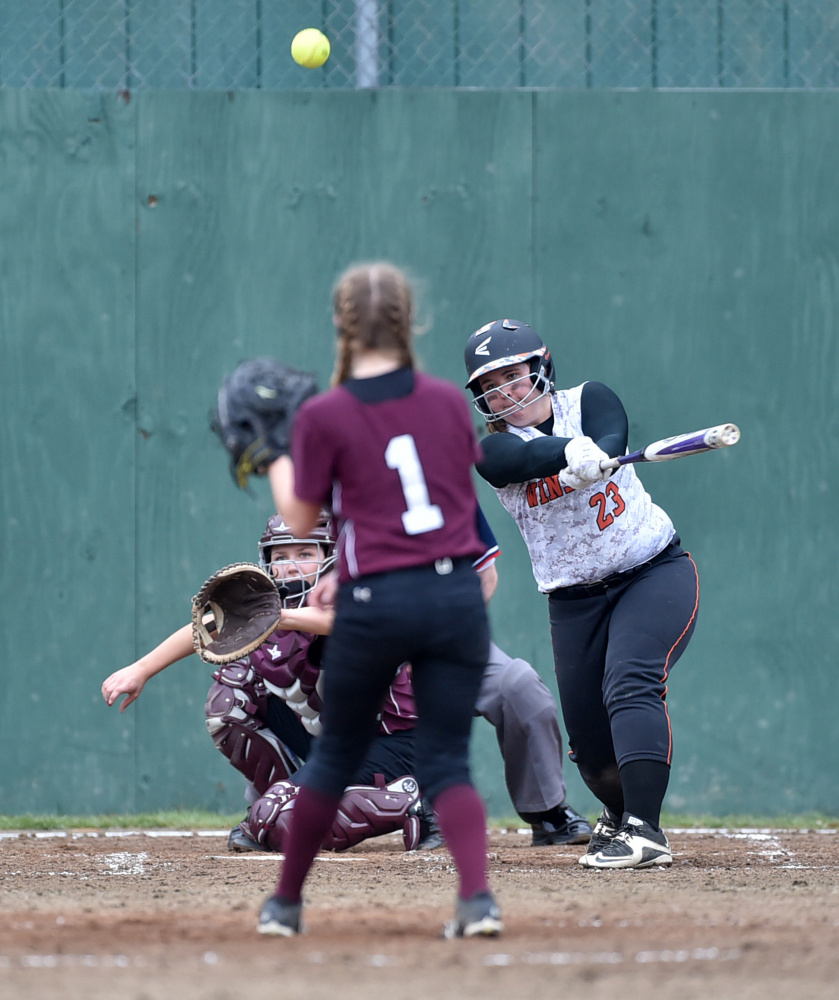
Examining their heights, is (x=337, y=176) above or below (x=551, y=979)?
above

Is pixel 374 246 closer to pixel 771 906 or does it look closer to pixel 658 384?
pixel 658 384

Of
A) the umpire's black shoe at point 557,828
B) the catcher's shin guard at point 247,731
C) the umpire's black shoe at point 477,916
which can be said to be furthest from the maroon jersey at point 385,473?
the umpire's black shoe at point 557,828

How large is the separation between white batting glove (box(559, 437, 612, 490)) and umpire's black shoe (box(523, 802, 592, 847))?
1.61m

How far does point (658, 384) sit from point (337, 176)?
190 cm

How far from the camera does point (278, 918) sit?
2.97 m

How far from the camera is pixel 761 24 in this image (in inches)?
272

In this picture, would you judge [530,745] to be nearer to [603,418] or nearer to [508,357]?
[603,418]

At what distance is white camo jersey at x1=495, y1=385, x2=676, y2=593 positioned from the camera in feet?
15.1

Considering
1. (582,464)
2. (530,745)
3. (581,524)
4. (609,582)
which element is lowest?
(530,745)

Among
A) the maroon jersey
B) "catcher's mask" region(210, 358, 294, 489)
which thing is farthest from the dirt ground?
"catcher's mask" region(210, 358, 294, 489)

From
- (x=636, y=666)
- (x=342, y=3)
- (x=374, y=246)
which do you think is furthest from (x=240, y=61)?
(x=636, y=666)

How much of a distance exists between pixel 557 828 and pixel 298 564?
1.55 meters

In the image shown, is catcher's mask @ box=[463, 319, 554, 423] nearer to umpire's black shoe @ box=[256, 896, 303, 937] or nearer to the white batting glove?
the white batting glove

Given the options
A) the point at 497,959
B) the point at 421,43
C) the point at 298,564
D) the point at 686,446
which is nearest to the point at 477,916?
the point at 497,959
